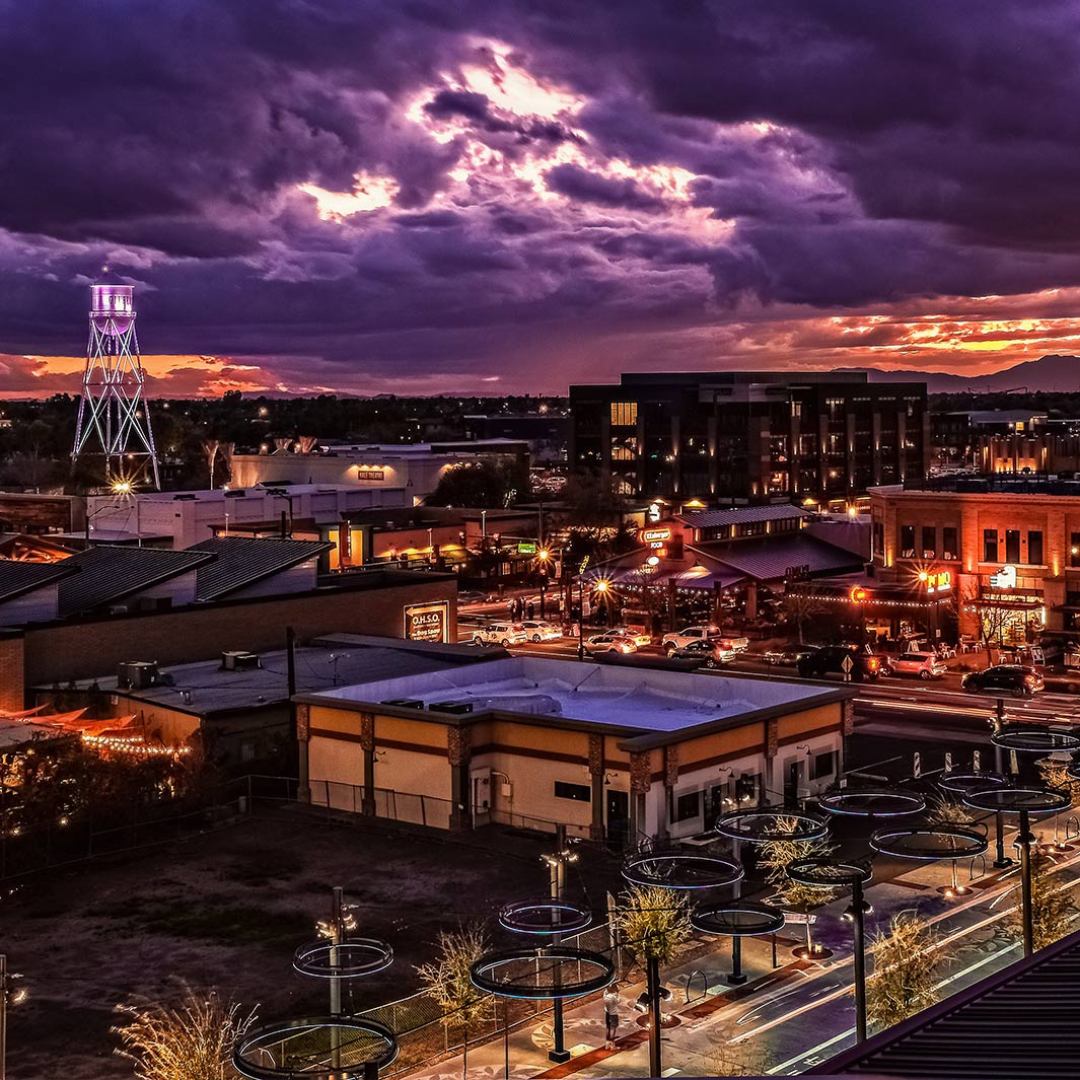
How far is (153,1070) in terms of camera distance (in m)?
22.8

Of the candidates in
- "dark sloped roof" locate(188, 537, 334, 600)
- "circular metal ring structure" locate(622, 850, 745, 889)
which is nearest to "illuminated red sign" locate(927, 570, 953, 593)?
"dark sloped roof" locate(188, 537, 334, 600)

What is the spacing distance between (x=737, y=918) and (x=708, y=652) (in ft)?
142

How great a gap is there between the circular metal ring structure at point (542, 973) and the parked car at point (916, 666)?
43477 millimetres

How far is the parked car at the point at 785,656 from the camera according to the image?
72250 millimetres

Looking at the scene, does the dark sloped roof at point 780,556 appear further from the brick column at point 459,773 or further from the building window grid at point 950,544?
the brick column at point 459,773

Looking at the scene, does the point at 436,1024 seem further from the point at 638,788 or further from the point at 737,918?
the point at 638,788

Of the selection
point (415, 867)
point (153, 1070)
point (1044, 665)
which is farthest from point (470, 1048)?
point (1044, 665)

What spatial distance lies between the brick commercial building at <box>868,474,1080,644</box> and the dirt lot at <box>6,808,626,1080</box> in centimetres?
4279

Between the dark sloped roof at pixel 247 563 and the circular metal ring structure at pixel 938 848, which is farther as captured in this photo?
the dark sloped roof at pixel 247 563

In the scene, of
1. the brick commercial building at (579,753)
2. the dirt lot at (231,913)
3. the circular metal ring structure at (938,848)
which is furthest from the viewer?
the brick commercial building at (579,753)

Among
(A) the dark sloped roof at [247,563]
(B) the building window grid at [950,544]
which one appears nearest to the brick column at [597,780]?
(A) the dark sloped roof at [247,563]

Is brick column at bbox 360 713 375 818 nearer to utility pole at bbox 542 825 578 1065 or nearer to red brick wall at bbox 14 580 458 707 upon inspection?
utility pole at bbox 542 825 578 1065

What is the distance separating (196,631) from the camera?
58281mm

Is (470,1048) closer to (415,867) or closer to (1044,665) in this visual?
→ (415,867)
